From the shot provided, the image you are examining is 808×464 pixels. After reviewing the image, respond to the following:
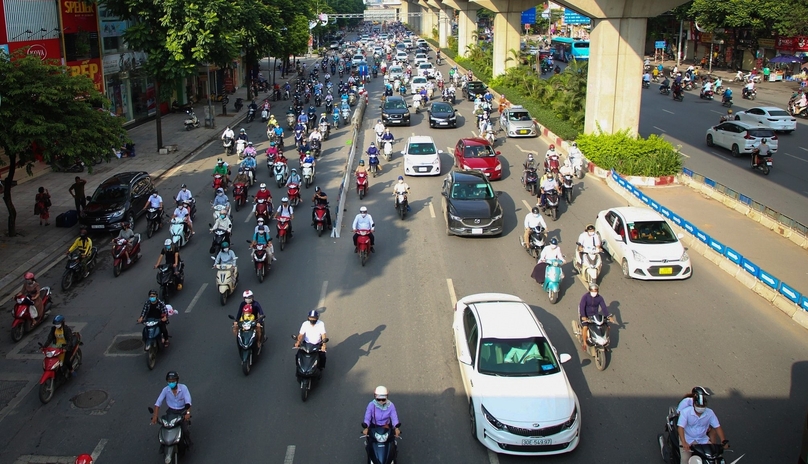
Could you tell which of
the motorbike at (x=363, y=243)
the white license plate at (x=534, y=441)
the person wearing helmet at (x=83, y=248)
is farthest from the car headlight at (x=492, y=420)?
the person wearing helmet at (x=83, y=248)

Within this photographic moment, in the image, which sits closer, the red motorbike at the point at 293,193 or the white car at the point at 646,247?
the white car at the point at 646,247

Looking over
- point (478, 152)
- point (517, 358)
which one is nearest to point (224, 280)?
point (517, 358)

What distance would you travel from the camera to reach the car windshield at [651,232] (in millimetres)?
16625

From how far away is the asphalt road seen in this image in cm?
1028

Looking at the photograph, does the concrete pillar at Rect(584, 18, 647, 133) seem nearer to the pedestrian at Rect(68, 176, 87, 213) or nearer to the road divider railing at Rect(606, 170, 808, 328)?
the road divider railing at Rect(606, 170, 808, 328)

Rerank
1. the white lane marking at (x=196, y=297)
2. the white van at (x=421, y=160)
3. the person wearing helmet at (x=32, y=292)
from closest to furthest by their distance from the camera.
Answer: the person wearing helmet at (x=32, y=292) → the white lane marking at (x=196, y=297) → the white van at (x=421, y=160)

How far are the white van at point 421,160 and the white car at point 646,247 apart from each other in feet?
34.1

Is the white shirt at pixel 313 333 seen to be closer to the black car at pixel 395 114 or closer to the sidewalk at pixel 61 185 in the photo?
the sidewalk at pixel 61 185

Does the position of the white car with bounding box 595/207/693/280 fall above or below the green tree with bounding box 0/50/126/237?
below

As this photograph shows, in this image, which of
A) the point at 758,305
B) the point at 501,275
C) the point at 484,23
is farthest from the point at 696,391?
the point at 484,23

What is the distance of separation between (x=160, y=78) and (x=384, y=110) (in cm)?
1202

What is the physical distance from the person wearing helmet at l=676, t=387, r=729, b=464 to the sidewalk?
605 inches

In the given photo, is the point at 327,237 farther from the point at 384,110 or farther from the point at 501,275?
the point at 384,110

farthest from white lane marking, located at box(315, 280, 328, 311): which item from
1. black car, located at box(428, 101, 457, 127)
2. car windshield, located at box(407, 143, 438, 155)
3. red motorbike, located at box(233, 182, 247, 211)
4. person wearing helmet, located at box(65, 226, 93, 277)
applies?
black car, located at box(428, 101, 457, 127)
